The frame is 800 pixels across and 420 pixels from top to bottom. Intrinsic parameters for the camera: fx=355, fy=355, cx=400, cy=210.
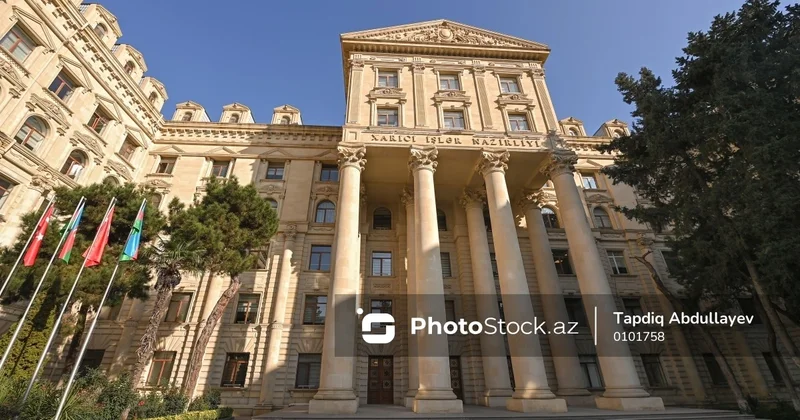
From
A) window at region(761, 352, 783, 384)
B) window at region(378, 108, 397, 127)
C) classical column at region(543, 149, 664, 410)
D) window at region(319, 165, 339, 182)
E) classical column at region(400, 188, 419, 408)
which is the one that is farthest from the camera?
window at region(319, 165, 339, 182)

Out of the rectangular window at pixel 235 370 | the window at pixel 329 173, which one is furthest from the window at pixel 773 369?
the rectangular window at pixel 235 370

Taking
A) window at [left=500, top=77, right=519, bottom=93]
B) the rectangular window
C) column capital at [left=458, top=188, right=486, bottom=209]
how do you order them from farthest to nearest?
window at [left=500, top=77, right=519, bottom=93]
column capital at [left=458, top=188, right=486, bottom=209]
the rectangular window

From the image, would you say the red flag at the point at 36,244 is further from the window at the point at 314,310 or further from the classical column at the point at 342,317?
the window at the point at 314,310

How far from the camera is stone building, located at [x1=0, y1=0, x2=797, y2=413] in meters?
17.4

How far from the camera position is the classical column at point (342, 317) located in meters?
13.8

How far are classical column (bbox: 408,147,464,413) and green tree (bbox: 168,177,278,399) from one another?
8.12 m

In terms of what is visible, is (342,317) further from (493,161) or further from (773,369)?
(773,369)

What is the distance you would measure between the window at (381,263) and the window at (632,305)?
16.2m

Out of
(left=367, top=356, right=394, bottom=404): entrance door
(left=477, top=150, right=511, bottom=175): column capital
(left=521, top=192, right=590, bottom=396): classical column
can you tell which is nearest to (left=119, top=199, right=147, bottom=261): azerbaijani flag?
(left=367, top=356, right=394, bottom=404): entrance door

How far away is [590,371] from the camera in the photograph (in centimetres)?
2194

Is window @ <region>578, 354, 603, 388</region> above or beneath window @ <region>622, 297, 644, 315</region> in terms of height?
beneath

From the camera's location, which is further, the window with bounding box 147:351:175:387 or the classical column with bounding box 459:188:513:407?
the window with bounding box 147:351:175:387

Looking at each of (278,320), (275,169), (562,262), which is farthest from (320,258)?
(562,262)

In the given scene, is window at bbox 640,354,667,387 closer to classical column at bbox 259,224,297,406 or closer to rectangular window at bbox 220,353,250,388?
classical column at bbox 259,224,297,406
